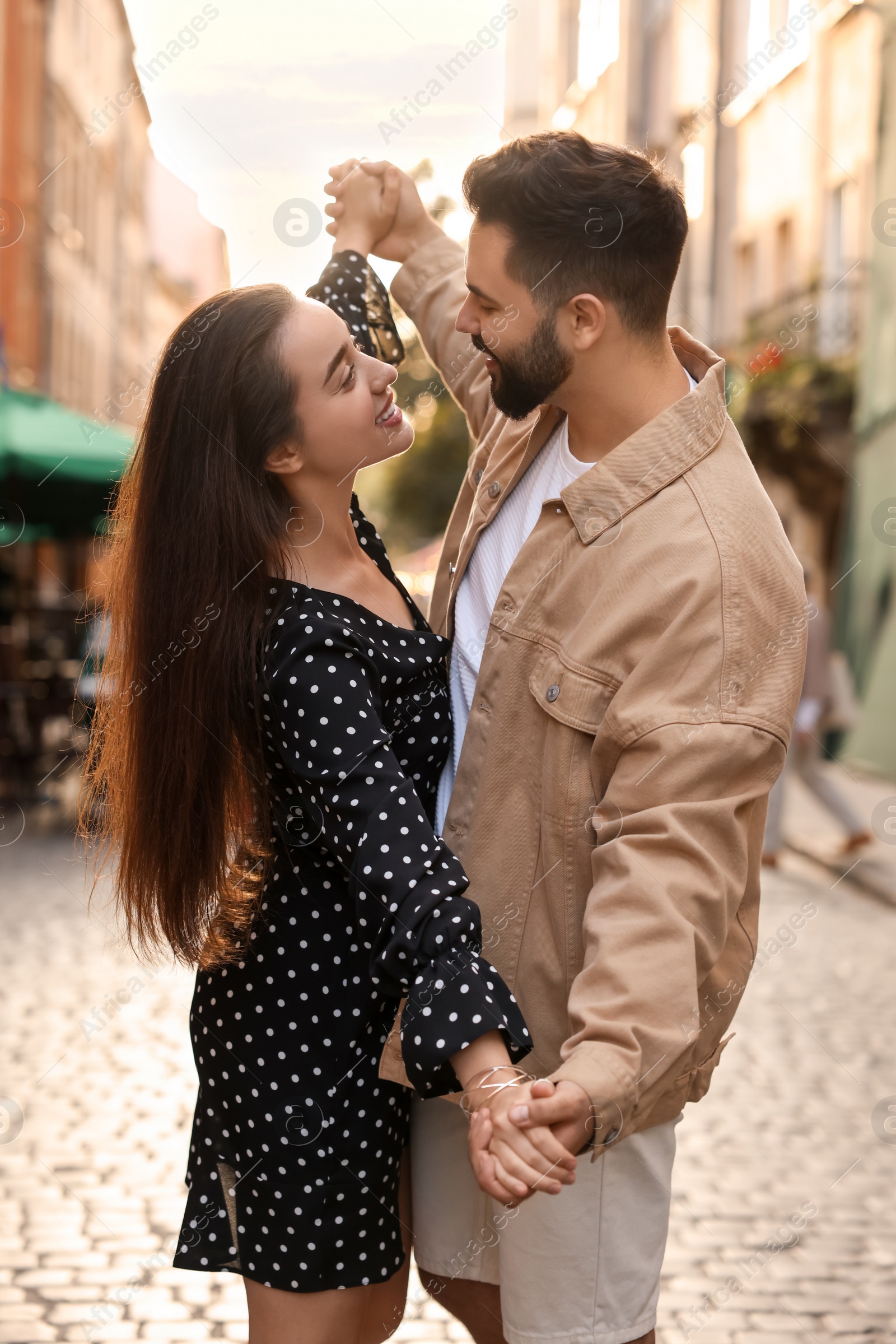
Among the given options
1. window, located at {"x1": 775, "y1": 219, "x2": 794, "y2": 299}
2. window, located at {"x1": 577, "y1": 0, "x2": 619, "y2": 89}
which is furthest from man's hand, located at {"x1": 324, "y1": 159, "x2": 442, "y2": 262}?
window, located at {"x1": 577, "y1": 0, "x2": 619, "y2": 89}

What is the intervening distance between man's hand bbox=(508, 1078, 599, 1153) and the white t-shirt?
631 mm

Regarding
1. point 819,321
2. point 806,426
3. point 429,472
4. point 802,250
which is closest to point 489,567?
point 806,426

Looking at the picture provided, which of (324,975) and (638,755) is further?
(324,975)

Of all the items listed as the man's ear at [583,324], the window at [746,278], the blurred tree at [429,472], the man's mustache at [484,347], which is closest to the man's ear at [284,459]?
the man's mustache at [484,347]

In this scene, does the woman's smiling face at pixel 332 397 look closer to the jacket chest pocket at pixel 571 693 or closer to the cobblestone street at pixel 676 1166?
the jacket chest pocket at pixel 571 693

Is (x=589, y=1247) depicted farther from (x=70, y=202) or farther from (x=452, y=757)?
(x=70, y=202)

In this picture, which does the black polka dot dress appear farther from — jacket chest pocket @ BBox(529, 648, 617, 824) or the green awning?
the green awning

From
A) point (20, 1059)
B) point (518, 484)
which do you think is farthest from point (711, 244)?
point (518, 484)

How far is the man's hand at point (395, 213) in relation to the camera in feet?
9.60

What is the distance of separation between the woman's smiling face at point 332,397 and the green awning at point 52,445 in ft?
26.0

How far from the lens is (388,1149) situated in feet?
7.38

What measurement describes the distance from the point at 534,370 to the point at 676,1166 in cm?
330

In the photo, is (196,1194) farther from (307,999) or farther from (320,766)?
(320,766)

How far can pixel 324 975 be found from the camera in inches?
86.1
